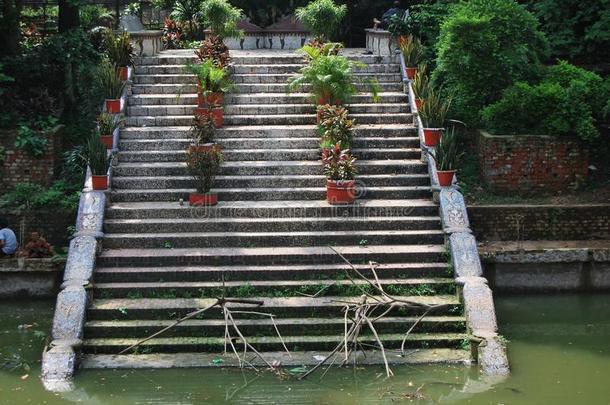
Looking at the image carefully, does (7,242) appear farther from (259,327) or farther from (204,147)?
(259,327)

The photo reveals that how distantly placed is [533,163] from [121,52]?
5.99m

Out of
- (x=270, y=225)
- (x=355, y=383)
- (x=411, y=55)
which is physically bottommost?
(x=355, y=383)

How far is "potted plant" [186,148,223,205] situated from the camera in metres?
11.5

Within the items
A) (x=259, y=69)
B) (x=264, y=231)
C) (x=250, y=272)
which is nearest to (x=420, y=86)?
(x=259, y=69)

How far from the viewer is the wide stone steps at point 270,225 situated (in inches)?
444

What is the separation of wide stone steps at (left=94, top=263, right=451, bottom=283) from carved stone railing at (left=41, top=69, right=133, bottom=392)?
0.27 meters

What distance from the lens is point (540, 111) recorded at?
503 inches

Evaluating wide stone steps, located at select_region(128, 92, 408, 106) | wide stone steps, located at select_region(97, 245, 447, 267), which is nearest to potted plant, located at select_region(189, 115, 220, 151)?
wide stone steps, located at select_region(128, 92, 408, 106)

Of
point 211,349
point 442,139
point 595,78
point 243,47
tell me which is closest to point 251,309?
point 211,349

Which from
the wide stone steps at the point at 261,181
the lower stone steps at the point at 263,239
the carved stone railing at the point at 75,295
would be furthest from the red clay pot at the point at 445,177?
the carved stone railing at the point at 75,295

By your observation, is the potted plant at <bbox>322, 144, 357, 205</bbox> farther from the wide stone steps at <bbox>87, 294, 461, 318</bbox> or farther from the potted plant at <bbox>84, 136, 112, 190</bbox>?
the potted plant at <bbox>84, 136, 112, 190</bbox>

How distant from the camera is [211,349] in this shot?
965 centimetres

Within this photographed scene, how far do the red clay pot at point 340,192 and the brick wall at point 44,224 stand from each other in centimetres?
330

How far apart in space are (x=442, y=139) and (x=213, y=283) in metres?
3.50
